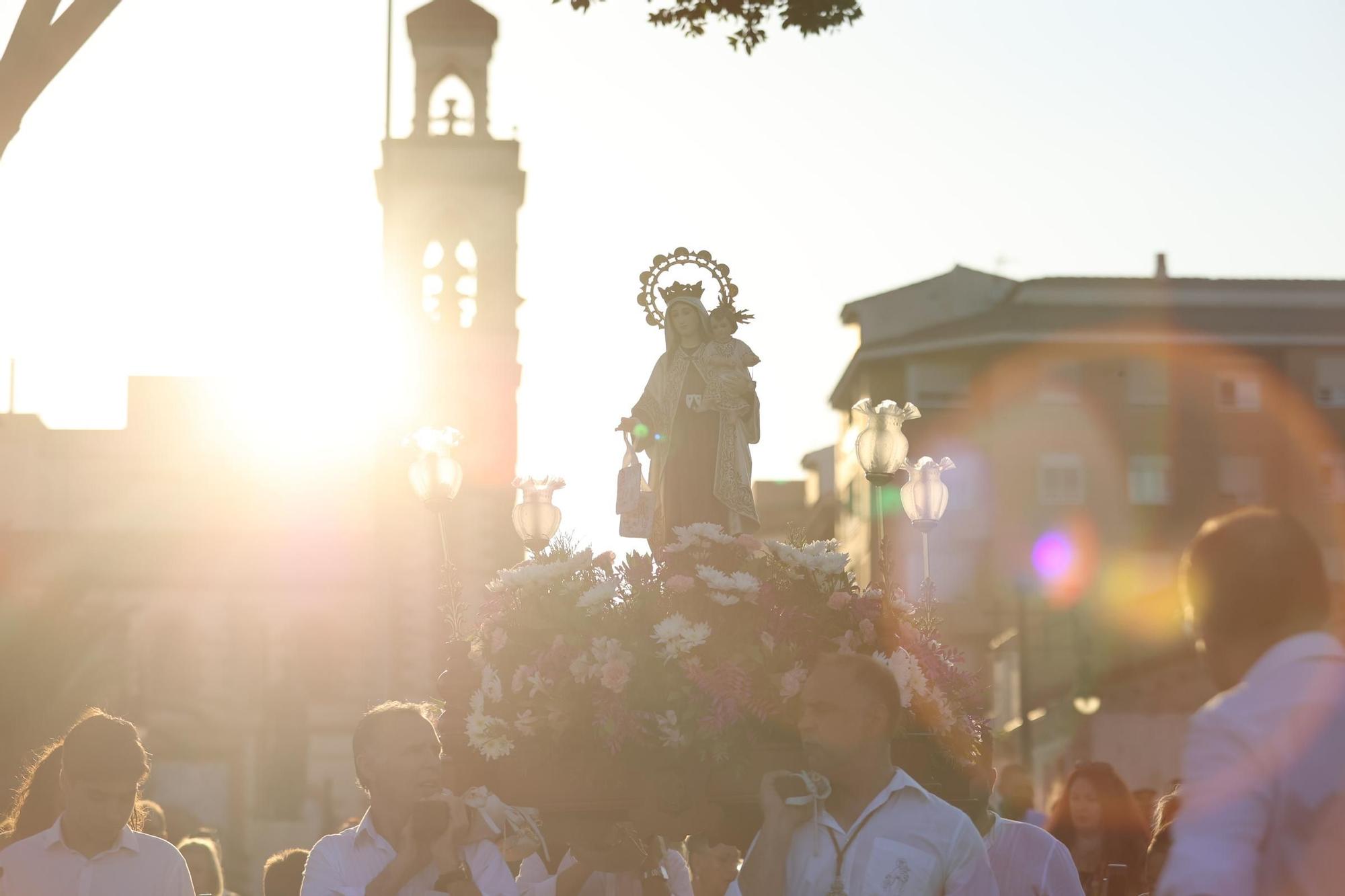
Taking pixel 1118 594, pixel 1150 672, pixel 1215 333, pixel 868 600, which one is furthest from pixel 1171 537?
pixel 868 600

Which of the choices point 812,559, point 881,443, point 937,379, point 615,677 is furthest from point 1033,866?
point 937,379

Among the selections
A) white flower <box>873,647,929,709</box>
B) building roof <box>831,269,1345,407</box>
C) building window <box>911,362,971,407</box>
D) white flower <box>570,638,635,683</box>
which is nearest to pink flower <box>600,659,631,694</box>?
white flower <box>570,638,635,683</box>

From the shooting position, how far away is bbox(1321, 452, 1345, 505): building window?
55.9 m

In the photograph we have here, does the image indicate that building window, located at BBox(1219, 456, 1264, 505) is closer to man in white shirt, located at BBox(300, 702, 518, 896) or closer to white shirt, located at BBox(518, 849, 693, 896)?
white shirt, located at BBox(518, 849, 693, 896)

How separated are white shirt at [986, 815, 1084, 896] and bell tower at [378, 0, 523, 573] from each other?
131ft

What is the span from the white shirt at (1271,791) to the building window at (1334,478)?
54927mm

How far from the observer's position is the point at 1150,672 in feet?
117

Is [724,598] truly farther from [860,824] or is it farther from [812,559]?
[860,824]

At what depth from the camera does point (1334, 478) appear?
56.2 meters

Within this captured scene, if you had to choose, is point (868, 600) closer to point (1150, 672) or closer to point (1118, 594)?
point (1150, 672)

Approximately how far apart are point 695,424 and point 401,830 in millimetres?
3907

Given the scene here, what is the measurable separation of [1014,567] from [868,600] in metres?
49.5

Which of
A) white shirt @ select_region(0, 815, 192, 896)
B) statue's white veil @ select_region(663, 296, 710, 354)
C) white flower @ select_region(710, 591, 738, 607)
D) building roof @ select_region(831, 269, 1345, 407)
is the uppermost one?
building roof @ select_region(831, 269, 1345, 407)

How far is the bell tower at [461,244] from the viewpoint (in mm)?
47847
